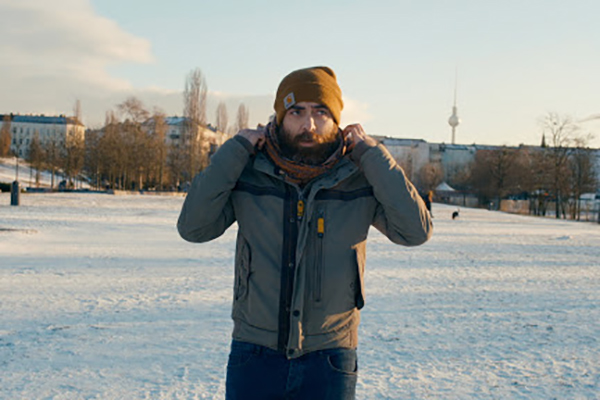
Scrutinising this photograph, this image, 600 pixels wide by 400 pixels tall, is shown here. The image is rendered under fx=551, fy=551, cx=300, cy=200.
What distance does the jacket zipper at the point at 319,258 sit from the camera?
2.03 m

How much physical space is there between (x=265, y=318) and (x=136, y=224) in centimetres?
1755

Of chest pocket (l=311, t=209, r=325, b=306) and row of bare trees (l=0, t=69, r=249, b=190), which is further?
row of bare trees (l=0, t=69, r=249, b=190)

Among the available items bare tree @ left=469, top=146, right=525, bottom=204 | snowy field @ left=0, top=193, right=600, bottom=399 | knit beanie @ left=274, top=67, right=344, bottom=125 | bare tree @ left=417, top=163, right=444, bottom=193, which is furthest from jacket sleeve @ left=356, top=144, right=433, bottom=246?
bare tree @ left=417, top=163, right=444, bottom=193

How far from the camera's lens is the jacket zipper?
203cm

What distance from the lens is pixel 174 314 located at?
6219mm

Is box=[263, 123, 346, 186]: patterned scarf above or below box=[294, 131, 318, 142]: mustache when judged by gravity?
below

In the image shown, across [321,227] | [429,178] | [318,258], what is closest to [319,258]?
[318,258]

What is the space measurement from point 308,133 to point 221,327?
4056 millimetres

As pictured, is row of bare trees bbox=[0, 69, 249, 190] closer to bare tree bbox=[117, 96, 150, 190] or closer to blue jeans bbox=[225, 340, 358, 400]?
bare tree bbox=[117, 96, 150, 190]

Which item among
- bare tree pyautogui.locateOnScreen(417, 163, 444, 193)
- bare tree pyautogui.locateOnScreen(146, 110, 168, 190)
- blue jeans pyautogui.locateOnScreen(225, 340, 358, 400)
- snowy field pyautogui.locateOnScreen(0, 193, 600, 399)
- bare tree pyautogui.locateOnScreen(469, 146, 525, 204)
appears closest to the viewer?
blue jeans pyautogui.locateOnScreen(225, 340, 358, 400)

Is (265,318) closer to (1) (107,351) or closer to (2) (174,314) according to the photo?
(1) (107,351)

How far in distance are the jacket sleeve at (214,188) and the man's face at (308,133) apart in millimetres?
166

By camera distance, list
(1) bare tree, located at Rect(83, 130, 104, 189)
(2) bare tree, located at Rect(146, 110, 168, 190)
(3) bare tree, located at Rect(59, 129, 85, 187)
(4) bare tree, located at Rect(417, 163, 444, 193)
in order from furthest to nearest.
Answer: (4) bare tree, located at Rect(417, 163, 444, 193) → (2) bare tree, located at Rect(146, 110, 168, 190) → (1) bare tree, located at Rect(83, 130, 104, 189) → (3) bare tree, located at Rect(59, 129, 85, 187)

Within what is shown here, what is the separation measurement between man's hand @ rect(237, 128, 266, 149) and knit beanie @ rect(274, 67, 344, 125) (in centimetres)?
9
